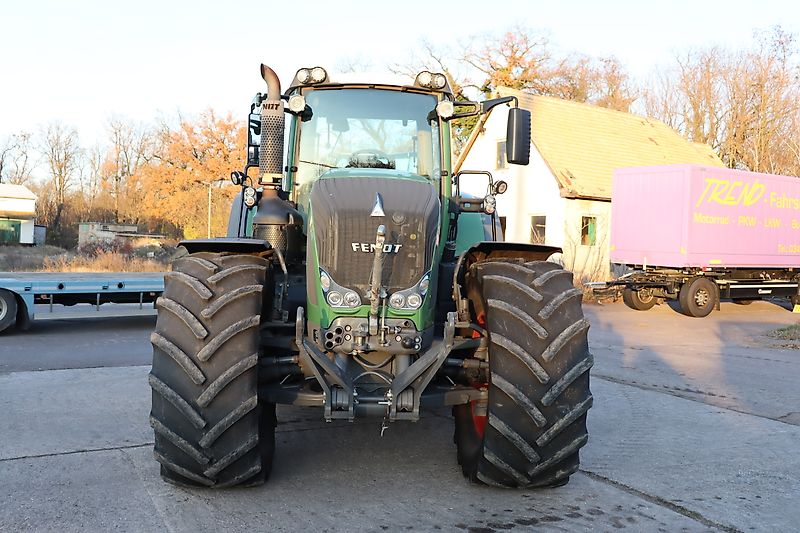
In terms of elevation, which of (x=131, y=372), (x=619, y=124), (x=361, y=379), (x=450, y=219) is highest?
(x=619, y=124)

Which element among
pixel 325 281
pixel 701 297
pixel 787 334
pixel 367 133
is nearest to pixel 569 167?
pixel 701 297

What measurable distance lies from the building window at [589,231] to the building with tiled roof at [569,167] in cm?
3

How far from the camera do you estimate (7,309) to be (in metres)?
11.7

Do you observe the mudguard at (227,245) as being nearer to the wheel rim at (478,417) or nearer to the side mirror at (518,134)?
the wheel rim at (478,417)

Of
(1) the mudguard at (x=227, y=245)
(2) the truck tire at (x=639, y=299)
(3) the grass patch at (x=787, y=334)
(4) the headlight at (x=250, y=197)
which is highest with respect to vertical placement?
(4) the headlight at (x=250, y=197)

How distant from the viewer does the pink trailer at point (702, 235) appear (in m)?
18.9

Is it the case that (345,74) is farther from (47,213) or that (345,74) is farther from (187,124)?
(47,213)

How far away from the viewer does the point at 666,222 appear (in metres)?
19.2

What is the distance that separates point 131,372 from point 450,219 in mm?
4982

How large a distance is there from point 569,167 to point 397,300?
22.3 meters

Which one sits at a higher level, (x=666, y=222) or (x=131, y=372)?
(x=666, y=222)

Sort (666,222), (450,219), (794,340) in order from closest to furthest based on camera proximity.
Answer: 1. (450,219)
2. (794,340)
3. (666,222)

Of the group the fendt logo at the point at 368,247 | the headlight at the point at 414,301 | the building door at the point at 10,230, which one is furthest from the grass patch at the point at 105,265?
the building door at the point at 10,230

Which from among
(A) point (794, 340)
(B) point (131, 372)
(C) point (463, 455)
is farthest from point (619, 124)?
(C) point (463, 455)
